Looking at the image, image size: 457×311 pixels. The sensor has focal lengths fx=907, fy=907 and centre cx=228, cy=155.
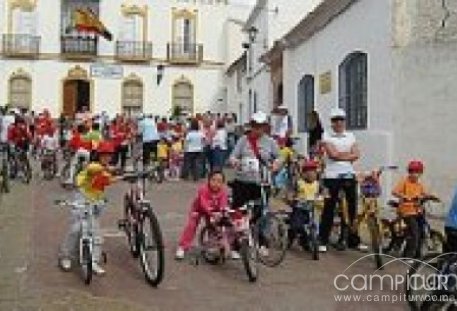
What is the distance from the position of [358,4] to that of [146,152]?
731 centimetres

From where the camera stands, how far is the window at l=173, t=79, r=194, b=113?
4728 cm

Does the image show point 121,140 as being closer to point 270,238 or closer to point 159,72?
point 270,238

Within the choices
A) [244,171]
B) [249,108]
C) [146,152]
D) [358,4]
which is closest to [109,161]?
[244,171]

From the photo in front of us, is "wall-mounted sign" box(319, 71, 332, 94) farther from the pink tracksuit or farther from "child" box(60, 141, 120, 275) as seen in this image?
"child" box(60, 141, 120, 275)

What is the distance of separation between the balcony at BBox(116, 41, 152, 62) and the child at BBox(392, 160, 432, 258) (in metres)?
36.6

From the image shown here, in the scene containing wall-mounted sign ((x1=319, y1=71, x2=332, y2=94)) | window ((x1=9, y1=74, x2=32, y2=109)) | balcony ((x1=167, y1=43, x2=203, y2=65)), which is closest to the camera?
wall-mounted sign ((x1=319, y1=71, x2=332, y2=94))

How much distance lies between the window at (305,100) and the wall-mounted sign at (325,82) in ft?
4.18

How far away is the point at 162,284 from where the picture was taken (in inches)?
374

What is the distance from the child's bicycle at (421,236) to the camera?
10469 millimetres

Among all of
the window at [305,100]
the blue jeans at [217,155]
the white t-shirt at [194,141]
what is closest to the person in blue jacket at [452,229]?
→ the window at [305,100]

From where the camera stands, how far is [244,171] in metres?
11.0

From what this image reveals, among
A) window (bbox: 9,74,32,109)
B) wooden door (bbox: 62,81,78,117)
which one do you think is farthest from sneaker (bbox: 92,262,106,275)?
wooden door (bbox: 62,81,78,117)

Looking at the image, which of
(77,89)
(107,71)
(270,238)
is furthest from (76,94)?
(270,238)

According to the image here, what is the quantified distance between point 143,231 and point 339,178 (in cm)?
279
